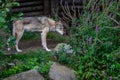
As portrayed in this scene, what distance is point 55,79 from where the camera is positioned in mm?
6891

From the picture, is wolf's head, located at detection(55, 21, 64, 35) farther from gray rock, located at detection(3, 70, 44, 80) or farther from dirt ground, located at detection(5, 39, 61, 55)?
gray rock, located at detection(3, 70, 44, 80)

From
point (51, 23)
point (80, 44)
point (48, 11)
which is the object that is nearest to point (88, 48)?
point (80, 44)

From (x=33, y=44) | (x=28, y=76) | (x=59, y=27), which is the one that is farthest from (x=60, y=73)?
(x=33, y=44)

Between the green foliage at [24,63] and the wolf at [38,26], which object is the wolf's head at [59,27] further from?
the green foliage at [24,63]

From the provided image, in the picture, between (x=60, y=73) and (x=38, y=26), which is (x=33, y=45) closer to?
(x=38, y=26)

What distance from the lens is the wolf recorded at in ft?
29.9

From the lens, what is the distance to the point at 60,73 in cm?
697

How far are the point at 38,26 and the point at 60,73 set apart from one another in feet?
8.90

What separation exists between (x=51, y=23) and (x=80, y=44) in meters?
2.32

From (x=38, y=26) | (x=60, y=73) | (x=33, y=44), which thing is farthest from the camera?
(x=33, y=44)

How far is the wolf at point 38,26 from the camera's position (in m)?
9.11

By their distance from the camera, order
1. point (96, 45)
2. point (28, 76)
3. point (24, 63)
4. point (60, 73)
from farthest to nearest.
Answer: point (24, 63)
point (96, 45)
point (60, 73)
point (28, 76)

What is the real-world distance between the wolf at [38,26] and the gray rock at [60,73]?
6.69 feet

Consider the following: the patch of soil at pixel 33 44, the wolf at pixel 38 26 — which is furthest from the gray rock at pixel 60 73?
the patch of soil at pixel 33 44
